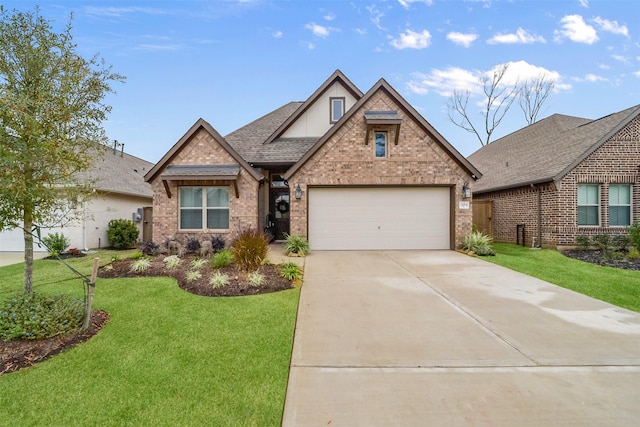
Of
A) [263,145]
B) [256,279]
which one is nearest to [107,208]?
[263,145]

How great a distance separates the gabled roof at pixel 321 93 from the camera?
48.5ft

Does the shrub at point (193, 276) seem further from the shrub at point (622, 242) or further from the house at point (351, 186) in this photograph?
the shrub at point (622, 242)

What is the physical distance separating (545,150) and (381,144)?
9.14 metres

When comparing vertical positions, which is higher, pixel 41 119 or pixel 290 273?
pixel 41 119

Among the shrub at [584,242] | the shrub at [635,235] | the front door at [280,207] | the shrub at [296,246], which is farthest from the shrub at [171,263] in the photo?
the shrub at [635,235]

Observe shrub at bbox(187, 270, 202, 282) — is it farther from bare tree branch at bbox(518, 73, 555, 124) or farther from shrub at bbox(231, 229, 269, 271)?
bare tree branch at bbox(518, 73, 555, 124)

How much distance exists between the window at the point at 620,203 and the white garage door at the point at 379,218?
6.65m

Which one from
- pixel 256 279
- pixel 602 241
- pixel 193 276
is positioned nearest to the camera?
pixel 256 279

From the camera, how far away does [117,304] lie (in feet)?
18.7

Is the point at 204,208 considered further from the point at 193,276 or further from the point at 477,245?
the point at 477,245

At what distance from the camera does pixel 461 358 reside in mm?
3781

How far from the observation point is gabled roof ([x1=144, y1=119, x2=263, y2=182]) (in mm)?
11938

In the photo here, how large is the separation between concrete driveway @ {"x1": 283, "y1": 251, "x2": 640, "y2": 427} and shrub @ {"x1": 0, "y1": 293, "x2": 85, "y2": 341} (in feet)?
10.8

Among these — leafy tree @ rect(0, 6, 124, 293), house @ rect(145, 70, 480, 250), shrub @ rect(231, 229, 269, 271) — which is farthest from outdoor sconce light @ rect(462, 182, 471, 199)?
leafy tree @ rect(0, 6, 124, 293)
